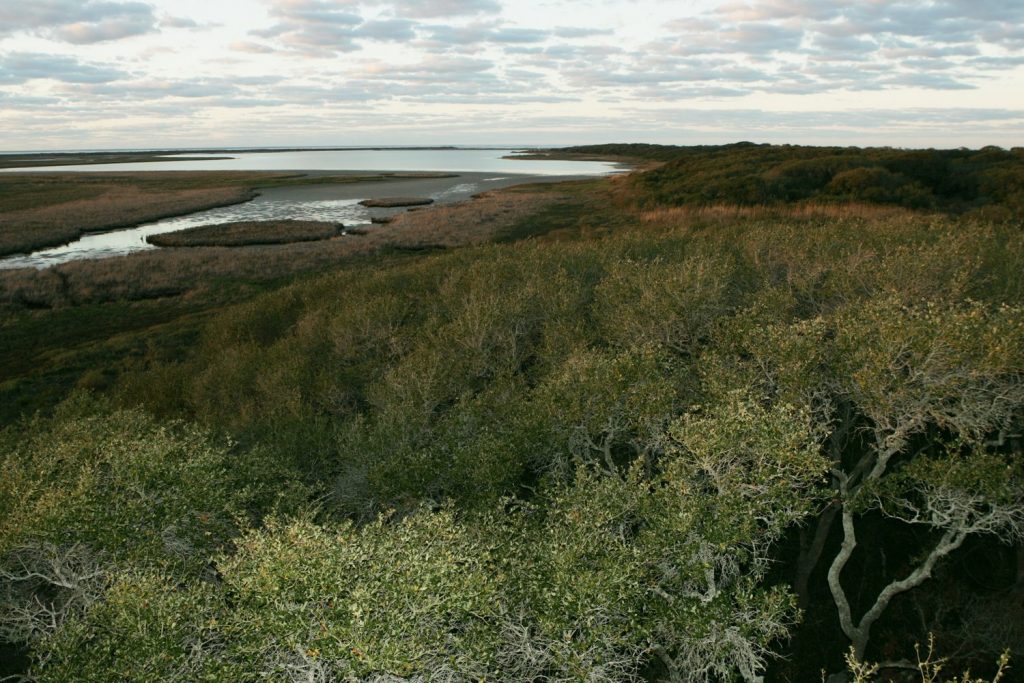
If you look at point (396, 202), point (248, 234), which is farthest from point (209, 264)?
point (396, 202)

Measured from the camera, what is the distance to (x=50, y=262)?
274 ft

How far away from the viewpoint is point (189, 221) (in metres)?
125

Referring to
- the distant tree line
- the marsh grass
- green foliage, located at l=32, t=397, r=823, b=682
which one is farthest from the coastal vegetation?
the marsh grass

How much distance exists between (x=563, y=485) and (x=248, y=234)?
9500 centimetres

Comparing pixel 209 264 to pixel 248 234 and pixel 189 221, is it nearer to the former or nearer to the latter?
pixel 248 234

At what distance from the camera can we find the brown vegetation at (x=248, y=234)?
98.1 m

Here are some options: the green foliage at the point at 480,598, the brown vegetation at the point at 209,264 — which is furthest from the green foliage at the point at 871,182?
the green foliage at the point at 480,598

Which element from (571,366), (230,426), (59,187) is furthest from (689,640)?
(59,187)

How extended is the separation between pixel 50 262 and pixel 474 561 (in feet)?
298

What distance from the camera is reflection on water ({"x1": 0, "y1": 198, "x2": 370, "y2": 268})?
88.4m

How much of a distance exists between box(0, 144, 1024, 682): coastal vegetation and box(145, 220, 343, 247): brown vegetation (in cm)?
5180

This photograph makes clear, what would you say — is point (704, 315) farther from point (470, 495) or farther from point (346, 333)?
point (346, 333)

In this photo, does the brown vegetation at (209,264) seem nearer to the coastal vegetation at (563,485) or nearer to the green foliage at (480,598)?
the coastal vegetation at (563,485)

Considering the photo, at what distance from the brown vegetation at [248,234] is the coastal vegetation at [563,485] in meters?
51.8
